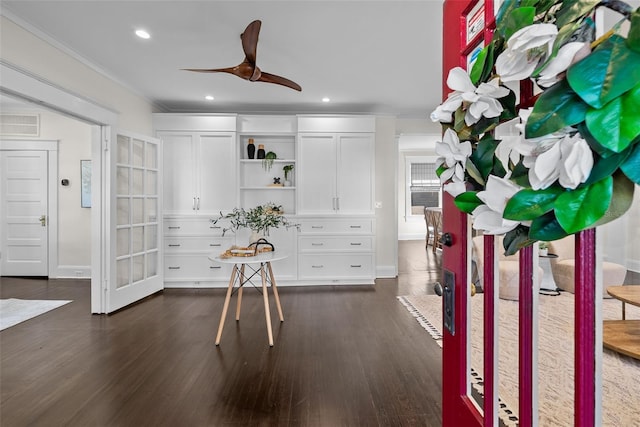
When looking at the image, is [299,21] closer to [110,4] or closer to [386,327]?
[110,4]

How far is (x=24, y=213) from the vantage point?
203 inches

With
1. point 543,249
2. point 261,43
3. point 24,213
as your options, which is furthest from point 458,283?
point 24,213

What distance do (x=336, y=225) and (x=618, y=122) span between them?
4.28 meters

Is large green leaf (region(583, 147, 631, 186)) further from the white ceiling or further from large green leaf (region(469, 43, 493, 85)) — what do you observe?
the white ceiling

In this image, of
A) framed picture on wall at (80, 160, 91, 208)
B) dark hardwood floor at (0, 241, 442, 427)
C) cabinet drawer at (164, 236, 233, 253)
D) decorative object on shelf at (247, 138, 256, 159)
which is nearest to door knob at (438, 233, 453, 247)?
dark hardwood floor at (0, 241, 442, 427)

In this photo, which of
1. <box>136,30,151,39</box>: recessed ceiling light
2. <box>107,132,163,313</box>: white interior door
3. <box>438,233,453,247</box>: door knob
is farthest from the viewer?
<box>107,132,163,313</box>: white interior door

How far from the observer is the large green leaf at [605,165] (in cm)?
34

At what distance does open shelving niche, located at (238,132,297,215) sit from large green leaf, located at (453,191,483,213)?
14.5 ft

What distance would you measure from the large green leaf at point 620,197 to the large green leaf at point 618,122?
57 mm

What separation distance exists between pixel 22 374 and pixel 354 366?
236 cm

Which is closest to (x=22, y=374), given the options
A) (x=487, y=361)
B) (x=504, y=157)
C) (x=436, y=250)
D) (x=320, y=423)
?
(x=320, y=423)

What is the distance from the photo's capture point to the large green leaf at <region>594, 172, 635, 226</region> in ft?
1.17

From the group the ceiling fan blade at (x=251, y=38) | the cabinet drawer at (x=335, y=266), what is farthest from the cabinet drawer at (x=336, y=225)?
the ceiling fan blade at (x=251, y=38)

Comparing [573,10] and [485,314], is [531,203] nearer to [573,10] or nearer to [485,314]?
[573,10]
